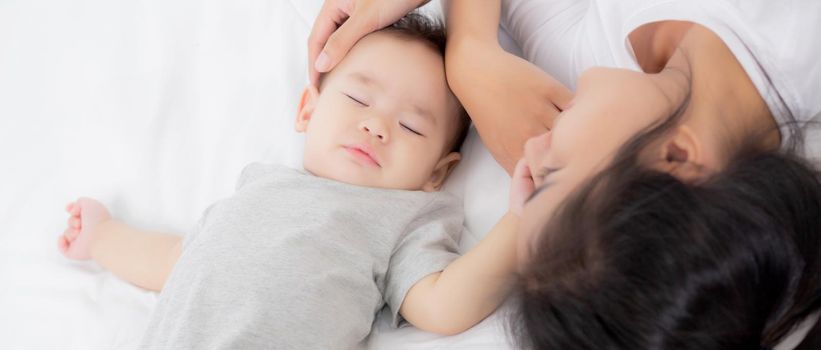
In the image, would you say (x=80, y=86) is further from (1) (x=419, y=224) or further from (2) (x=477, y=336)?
(2) (x=477, y=336)

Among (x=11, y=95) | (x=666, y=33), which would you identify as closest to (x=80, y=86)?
(x=11, y=95)

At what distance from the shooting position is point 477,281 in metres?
1.07

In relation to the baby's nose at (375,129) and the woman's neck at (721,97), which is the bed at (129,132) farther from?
the woman's neck at (721,97)

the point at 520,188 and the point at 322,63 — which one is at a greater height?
the point at 322,63

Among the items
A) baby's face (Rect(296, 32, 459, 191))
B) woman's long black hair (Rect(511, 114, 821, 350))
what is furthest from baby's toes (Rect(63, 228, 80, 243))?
woman's long black hair (Rect(511, 114, 821, 350))

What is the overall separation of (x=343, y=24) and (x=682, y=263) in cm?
78

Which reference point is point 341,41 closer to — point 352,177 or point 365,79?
point 365,79

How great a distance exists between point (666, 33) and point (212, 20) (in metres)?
0.90

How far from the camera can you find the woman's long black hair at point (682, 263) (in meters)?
0.76

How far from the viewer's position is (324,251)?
1.12m

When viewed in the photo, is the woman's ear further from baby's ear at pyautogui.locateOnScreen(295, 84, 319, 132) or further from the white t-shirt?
baby's ear at pyautogui.locateOnScreen(295, 84, 319, 132)

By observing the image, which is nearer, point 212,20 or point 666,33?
point 666,33

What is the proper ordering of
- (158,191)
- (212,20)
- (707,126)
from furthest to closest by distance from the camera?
(212,20) < (158,191) < (707,126)

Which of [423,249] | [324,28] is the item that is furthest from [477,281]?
[324,28]
